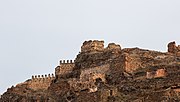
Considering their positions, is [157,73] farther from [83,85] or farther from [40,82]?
[40,82]

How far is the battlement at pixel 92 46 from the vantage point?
69.9m

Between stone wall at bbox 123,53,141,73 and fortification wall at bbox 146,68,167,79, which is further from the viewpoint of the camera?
stone wall at bbox 123,53,141,73

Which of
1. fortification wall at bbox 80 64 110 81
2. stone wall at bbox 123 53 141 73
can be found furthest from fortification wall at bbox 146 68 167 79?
fortification wall at bbox 80 64 110 81

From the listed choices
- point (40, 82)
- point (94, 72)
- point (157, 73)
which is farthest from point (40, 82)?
point (157, 73)

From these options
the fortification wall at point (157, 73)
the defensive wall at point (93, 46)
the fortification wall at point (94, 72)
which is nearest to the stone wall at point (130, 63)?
the fortification wall at point (94, 72)

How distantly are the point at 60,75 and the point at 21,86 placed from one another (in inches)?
142

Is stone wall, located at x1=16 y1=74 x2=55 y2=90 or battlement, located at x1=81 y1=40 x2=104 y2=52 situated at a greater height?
battlement, located at x1=81 y1=40 x2=104 y2=52

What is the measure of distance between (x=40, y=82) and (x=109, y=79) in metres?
11.6

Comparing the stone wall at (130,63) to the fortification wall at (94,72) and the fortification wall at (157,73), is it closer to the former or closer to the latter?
the fortification wall at (94,72)

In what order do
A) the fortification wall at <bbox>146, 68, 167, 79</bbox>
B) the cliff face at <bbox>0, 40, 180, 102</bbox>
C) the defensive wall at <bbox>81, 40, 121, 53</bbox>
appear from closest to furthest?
the cliff face at <bbox>0, 40, 180, 102</bbox> → the fortification wall at <bbox>146, 68, 167, 79</bbox> → the defensive wall at <bbox>81, 40, 121, 53</bbox>

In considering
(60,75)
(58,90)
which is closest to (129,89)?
(58,90)

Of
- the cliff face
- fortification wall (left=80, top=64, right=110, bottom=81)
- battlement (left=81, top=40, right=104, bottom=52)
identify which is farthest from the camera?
battlement (left=81, top=40, right=104, bottom=52)

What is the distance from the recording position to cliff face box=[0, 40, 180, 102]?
2092 inches

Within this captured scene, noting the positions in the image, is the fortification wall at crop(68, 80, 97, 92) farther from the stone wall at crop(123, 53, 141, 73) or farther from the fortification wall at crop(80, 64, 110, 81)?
the stone wall at crop(123, 53, 141, 73)
